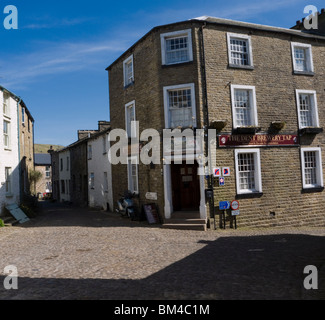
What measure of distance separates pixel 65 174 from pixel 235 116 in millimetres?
23839

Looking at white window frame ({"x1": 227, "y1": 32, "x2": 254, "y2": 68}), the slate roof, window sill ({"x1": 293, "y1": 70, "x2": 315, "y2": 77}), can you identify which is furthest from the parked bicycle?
the slate roof

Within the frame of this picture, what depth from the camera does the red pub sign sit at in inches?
575

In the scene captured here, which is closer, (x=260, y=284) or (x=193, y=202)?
(x=260, y=284)

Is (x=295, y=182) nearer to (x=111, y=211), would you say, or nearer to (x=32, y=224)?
(x=111, y=211)

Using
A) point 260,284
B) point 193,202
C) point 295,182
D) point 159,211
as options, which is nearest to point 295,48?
point 295,182

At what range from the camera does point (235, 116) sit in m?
15.0

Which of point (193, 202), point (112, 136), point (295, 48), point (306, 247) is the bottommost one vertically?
point (306, 247)

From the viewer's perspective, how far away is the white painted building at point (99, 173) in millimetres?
21781

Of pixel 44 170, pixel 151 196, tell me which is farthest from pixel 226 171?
pixel 44 170

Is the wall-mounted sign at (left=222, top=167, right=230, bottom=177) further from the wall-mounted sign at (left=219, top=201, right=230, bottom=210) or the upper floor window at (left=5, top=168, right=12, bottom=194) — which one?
the upper floor window at (left=5, top=168, right=12, bottom=194)

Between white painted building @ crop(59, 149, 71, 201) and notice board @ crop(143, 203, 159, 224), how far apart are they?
1895cm

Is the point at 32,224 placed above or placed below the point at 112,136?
below

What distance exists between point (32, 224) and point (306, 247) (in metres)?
13.1
